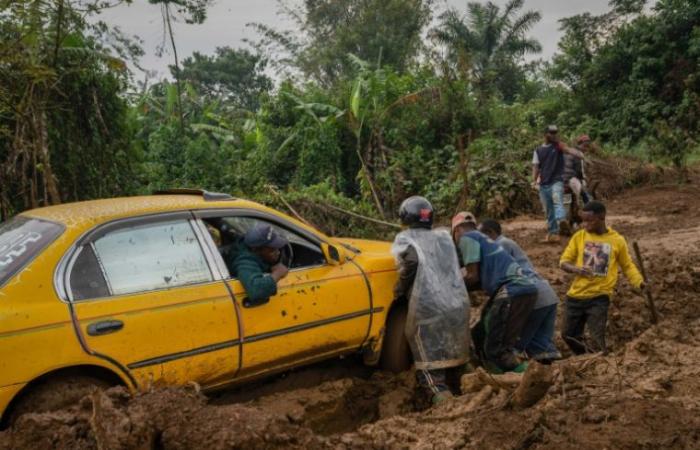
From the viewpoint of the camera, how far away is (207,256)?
162 inches

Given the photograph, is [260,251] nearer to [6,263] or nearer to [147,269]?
[147,269]

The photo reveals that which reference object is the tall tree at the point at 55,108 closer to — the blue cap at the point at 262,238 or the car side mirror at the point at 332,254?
the blue cap at the point at 262,238

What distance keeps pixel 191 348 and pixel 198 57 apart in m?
42.0

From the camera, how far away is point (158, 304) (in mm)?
3740

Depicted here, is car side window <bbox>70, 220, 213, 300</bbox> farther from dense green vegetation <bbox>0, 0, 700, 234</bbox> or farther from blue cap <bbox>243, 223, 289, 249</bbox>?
dense green vegetation <bbox>0, 0, 700, 234</bbox>

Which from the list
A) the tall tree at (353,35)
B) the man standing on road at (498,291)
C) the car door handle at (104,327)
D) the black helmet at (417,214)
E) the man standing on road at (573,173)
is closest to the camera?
the car door handle at (104,327)


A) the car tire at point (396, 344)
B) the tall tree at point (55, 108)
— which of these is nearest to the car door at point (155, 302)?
the car tire at point (396, 344)

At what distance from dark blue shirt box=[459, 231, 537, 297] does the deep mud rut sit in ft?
2.53

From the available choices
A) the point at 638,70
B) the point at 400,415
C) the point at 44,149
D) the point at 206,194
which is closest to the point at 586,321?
the point at 400,415

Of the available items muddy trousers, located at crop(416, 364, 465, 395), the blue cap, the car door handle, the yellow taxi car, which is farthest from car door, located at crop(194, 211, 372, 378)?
the car door handle

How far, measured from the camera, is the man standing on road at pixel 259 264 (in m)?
4.06

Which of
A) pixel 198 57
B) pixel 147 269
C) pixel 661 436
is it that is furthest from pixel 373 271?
pixel 198 57

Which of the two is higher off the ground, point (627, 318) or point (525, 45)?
point (525, 45)

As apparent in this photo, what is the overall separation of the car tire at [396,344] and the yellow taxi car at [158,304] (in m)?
0.02
